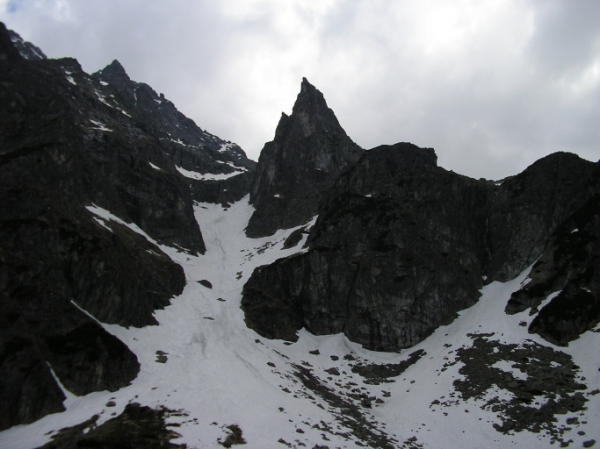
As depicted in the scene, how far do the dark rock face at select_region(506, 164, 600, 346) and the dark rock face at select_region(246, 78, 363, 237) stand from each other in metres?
59.0

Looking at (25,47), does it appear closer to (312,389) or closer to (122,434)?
(312,389)

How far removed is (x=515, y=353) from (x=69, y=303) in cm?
4673

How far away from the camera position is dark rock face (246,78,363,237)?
367 ft

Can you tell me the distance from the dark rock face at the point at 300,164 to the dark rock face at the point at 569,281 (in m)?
59.0

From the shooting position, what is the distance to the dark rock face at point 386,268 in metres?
60.5

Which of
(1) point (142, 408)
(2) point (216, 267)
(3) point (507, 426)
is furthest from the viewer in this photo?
(2) point (216, 267)

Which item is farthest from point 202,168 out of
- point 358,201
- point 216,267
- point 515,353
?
point 515,353

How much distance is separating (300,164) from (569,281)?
292 ft

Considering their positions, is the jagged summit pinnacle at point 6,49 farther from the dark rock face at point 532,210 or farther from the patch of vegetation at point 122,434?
the dark rock face at point 532,210

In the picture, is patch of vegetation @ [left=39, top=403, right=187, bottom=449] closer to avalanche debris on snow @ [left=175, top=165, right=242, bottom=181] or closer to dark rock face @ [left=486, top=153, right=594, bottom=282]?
dark rock face @ [left=486, top=153, right=594, bottom=282]

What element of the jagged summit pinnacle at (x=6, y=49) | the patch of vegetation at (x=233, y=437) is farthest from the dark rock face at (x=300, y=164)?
the patch of vegetation at (x=233, y=437)

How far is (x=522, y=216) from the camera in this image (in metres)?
64.8

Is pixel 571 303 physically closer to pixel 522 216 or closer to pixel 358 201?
pixel 522 216

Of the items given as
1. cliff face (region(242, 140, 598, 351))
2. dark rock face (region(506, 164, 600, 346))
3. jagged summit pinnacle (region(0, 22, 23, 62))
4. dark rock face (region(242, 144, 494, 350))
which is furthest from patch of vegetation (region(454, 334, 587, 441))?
jagged summit pinnacle (region(0, 22, 23, 62))
